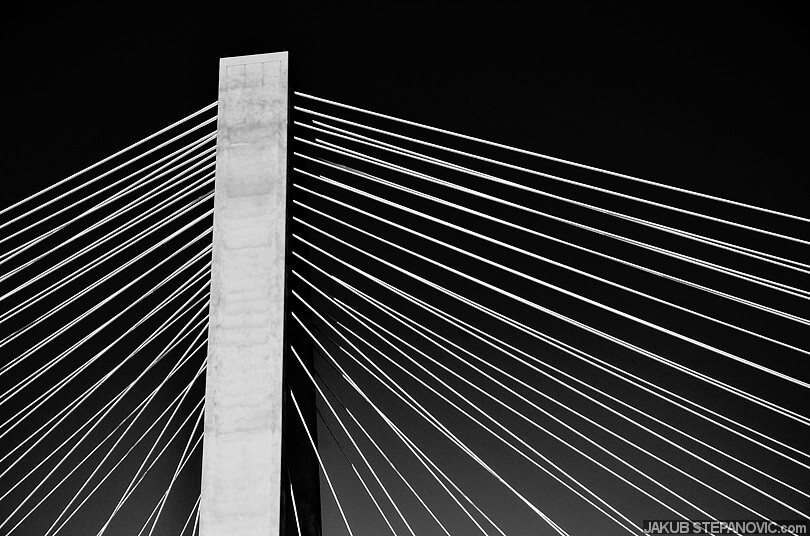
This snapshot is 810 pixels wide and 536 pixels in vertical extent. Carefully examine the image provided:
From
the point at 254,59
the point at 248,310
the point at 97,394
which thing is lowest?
the point at 97,394

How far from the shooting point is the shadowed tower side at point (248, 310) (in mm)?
2293

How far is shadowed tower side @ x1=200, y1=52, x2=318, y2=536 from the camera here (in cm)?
229

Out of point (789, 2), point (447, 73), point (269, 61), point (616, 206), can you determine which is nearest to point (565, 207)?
point (616, 206)

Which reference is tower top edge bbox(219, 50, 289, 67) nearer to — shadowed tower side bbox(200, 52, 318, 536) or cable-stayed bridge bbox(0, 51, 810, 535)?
shadowed tower side bbox(200, 52, 318, 536)

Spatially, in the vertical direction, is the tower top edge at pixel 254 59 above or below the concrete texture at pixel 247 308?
above

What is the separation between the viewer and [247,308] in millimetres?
2428

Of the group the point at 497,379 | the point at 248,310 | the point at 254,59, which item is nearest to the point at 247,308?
the point at 248,310

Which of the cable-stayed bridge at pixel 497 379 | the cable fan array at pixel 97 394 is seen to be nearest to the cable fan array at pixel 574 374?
the cable-stayed bridge at pixel 497 379

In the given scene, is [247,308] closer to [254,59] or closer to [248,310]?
[248,310]

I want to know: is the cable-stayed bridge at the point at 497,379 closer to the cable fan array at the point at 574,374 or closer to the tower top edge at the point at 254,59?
the cable fan array at the point at 574,374

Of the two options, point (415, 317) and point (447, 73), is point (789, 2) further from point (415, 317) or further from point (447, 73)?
point (415, 317)

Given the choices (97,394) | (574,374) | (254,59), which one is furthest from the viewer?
(97,394)

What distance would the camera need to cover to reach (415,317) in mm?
4836

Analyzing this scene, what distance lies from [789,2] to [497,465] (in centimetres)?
279
